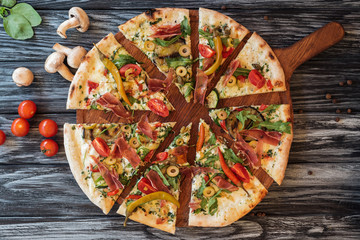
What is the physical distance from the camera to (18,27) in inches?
222

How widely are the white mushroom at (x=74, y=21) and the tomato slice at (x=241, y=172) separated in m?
3.20

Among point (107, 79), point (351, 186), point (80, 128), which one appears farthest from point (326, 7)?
point (80, 128)

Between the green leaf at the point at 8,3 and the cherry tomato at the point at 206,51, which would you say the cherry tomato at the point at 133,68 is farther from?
the green leaf at the point at 8,3

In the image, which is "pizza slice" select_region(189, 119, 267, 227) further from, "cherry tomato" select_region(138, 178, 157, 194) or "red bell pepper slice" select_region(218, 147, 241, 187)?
"cherry tomato" select_region(138, 178, 157, 194)

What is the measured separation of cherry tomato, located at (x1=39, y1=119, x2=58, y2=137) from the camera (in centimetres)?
548

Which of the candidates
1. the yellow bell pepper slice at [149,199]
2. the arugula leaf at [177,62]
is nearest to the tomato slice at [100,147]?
the yellow bell pepper slice at [149,199]

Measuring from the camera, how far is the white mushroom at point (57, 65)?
535 centimetres

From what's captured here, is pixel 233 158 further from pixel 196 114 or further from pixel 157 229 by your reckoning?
pixel 157 229

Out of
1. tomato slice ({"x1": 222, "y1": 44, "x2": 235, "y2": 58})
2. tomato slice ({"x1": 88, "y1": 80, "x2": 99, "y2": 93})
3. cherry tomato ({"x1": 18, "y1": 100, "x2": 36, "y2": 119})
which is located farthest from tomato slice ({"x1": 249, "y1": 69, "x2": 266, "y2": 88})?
cherry tomato ({"x1": 18, "y1": 100, "x2": 36, "y2": 119})

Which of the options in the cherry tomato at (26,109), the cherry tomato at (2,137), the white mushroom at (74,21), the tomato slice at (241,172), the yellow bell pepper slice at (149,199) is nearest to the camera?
the yellow bell pepper slice at (149,199)

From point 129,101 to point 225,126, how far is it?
1509mm

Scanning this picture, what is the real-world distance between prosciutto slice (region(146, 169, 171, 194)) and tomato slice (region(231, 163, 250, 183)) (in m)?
1.06

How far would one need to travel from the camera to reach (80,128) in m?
5.35

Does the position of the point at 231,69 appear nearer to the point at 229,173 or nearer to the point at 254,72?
the point at 254,72
